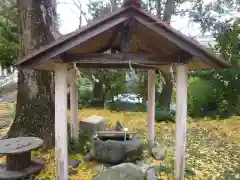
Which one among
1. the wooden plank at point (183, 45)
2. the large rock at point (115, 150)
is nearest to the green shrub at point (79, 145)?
the large rock at point (115, 150)

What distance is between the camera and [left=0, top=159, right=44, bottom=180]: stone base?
5.25m

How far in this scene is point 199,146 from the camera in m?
8.24

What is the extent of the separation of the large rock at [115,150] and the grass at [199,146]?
1.06ft

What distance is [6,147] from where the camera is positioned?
17.8 feet

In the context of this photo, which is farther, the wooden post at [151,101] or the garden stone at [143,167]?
the wooden post at [151,101]

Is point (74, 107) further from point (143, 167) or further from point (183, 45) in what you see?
point (183, 45)

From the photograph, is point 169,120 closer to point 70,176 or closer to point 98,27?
point 70,176

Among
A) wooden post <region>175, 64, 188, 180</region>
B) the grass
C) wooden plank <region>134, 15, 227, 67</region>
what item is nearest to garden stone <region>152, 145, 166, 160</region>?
the grass

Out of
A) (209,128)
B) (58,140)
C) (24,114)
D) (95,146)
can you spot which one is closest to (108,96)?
(209,128)

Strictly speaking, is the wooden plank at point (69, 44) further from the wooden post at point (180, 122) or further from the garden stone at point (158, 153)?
the garden stone at point (158, 153)

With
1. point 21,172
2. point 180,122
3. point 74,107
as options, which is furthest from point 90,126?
point 180,122

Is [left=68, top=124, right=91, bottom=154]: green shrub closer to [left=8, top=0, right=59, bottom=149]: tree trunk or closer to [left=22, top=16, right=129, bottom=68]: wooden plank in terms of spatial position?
[left=8, top=0, right=59, bottom=149]: tree trunk

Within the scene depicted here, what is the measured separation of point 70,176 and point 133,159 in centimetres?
158

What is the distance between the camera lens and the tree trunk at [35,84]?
283 inches
